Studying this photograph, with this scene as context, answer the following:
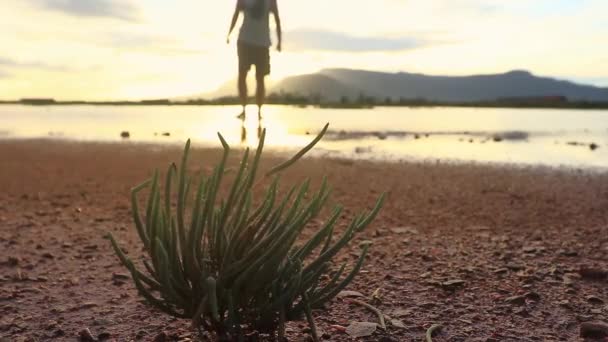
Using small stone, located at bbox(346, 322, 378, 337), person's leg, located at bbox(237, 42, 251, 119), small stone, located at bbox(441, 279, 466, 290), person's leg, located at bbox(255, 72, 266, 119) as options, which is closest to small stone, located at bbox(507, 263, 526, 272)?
small stone, located at bbox(441, 279, 466, 290)

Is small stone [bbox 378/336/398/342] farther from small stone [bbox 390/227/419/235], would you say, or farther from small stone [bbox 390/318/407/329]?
small stone [bbox 390/227/419/235]

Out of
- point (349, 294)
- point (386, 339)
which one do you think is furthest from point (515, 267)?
point (386, 339)

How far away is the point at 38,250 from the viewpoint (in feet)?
12.2

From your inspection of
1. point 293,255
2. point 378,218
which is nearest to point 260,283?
point 293,255

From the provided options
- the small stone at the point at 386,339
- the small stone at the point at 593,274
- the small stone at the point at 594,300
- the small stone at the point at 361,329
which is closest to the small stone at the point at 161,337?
the small stone at the point at 361,329

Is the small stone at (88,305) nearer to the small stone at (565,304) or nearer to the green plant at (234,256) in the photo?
the green plant at (234,256)

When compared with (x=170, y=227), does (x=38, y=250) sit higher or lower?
lower

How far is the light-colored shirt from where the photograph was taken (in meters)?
7.88

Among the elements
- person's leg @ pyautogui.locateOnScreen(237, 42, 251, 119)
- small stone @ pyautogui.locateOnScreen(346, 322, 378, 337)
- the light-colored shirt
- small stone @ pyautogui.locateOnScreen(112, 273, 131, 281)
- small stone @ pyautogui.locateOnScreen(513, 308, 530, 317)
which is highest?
the light-colored shirt

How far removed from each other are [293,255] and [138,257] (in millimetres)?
1842

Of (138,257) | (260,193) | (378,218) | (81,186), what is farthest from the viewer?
(81,186)

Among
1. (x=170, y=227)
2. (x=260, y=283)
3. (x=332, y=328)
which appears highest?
(x=170, y=227)

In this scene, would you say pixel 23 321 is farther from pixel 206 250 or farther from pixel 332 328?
pixel 332 328

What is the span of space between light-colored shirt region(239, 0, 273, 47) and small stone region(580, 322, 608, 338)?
20.4 ft
